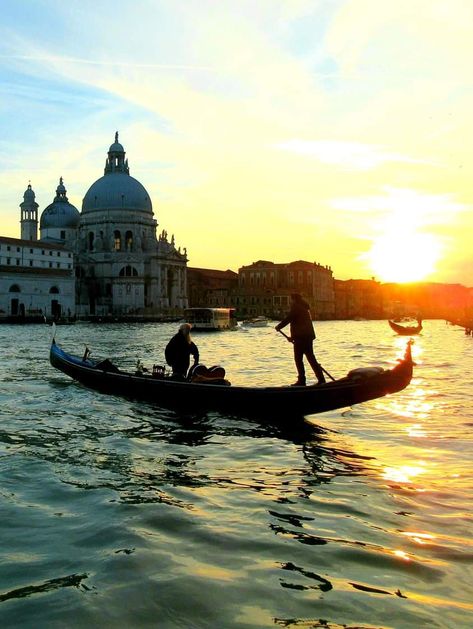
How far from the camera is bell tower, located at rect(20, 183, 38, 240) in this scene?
10638 centimetres

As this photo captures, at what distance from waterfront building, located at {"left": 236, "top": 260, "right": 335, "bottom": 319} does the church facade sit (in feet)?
47.2

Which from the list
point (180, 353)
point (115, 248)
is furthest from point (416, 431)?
point (115, 248)

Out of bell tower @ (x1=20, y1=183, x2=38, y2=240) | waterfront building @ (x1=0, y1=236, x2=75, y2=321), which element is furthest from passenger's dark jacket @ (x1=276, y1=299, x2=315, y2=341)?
bell tower @ (x1=20, y1=183, x2=38, y2=240)

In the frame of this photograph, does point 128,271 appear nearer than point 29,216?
Yes

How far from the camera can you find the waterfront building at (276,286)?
367 feet

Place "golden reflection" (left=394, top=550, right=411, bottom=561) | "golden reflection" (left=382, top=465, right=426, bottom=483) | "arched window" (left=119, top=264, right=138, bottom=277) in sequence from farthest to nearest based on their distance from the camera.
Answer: "arched window" (left=119, top=264, right=138, bottom=277) < "golden reflection" (left=382, top=465, right=426, bottom=483) < "golden reflection" (left=394, top=550, right=411, bottom=561)

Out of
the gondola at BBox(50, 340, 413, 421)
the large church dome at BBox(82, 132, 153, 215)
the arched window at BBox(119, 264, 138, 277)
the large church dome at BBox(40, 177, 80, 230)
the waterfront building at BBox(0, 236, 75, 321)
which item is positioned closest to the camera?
the gondola at BBox(50, 340, 413, 421)

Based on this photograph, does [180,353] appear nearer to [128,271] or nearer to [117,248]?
[128,271]

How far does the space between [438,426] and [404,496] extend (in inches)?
164

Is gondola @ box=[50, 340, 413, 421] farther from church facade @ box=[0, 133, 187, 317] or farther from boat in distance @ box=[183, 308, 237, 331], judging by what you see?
church facade @ box=[0, 133, 187, 317]

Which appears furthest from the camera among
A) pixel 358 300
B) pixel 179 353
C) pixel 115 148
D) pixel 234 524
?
pixel 358 300

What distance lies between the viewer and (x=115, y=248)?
99000mm

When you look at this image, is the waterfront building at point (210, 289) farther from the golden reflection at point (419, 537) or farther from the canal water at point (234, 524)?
the golden reflection at point (419, 537)

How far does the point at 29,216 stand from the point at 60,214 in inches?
196
